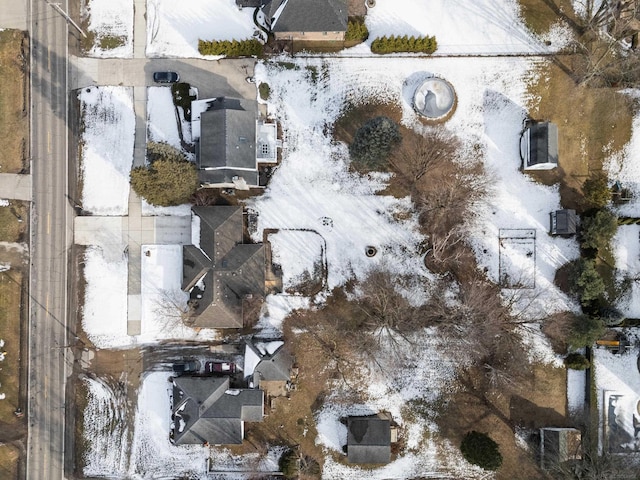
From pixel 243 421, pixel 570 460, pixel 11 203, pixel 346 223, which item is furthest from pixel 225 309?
pixel 570 460

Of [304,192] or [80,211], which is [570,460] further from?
[80,211]

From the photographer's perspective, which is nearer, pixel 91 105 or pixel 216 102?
pixel 216 102

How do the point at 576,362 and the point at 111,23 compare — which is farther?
the point at 111,23

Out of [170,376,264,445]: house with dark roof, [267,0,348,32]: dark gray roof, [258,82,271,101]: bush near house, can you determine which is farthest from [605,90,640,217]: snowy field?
[170,376,264,445]: house with dark roof

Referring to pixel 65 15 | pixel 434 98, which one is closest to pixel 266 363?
pixel 434 98

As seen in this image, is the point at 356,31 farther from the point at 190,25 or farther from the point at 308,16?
the point at 190,25

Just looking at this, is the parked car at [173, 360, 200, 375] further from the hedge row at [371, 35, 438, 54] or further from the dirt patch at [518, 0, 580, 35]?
the dirt patch at [518, 0, 580, 35]

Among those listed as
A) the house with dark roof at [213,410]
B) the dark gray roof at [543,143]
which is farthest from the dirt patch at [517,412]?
the house with dark roof at [213,410]

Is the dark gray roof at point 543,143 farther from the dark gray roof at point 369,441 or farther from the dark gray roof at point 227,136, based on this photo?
the dark gray roof at point 369,441
